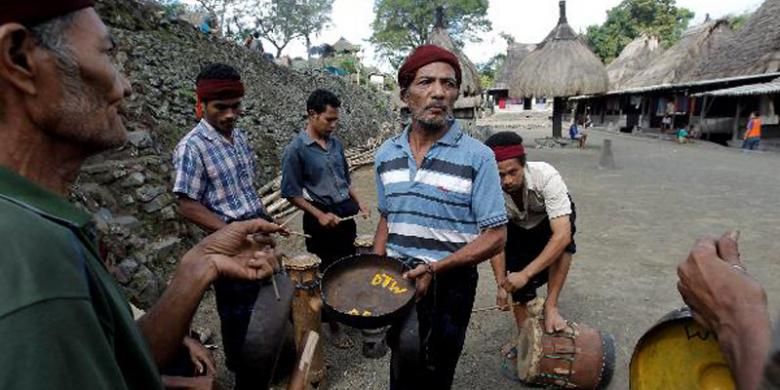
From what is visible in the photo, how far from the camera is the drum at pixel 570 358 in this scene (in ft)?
10.5

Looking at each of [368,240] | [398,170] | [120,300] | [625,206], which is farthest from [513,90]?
[120,300]

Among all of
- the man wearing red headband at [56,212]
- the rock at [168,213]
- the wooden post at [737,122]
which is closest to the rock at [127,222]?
the rock at [168,213]

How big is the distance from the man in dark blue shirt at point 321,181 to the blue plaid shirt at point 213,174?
105 cm

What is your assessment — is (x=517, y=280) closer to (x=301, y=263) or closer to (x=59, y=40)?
(x=301, y=263)

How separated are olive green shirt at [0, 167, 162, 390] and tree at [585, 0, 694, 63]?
158ft

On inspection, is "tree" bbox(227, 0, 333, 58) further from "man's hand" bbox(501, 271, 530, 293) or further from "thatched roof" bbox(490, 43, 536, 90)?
"man's hand" bbox(501, 271, 530, 293)

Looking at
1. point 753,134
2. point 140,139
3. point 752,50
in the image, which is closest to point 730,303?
point 140,139

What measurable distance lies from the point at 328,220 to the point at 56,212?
3358 mm

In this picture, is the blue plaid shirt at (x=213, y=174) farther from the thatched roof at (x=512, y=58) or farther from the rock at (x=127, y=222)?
the thatched roof at (x=512, y=58)

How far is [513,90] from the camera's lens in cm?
1941

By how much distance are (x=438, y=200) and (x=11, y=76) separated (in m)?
1.84

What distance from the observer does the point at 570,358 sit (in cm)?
321

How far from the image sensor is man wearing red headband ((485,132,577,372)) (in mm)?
3186

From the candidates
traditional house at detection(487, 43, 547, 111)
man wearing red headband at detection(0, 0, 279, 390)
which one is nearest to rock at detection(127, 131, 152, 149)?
man wearing red headband at detection(0, 0, 279, 390)
